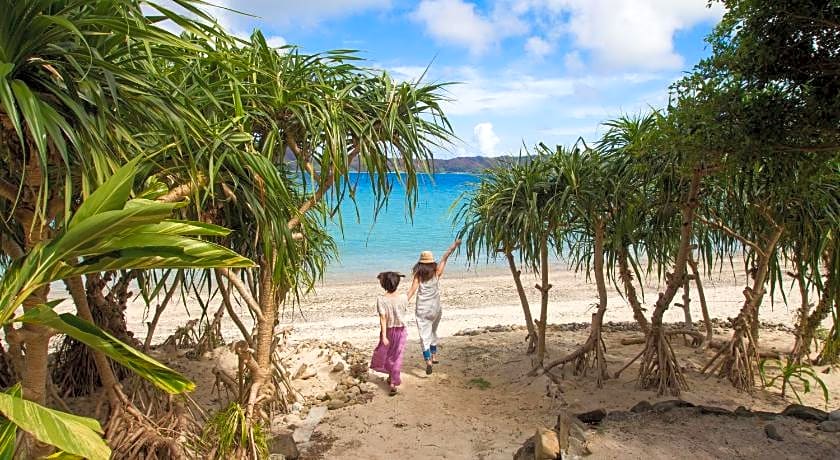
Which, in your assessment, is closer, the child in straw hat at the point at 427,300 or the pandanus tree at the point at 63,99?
the pandanus tree at the point at 63,99

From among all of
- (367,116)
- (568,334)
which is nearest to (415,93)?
(367,116)

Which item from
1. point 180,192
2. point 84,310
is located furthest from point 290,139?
point 84,310

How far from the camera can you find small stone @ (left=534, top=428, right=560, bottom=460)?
11.3 ft

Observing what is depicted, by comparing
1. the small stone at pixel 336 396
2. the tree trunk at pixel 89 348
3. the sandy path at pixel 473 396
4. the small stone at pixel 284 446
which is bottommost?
the sandy path at pixel 473 396

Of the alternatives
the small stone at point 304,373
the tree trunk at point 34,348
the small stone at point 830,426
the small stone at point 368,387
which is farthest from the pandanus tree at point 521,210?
the tree trunk at point 34,348

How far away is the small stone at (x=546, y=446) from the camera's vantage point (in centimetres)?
345

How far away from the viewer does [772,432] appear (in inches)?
147

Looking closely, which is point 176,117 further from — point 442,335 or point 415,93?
point 442,335

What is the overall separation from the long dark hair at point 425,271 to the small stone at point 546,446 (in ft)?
9.84

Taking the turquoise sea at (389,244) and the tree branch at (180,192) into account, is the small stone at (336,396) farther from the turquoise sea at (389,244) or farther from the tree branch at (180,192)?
the turquoise sea at (389,244)

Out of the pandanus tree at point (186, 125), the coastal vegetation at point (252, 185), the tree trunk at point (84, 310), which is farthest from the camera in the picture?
the tree trunk at point (84, 310)

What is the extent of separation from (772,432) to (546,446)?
1.46m

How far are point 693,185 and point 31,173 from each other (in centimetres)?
430

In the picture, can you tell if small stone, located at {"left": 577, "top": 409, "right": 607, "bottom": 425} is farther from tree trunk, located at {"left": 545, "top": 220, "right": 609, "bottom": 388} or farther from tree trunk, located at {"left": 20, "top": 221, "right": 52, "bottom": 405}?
tree trunk, located at {"left": 20, "top": 221, "right": 52, "bottom": 405}
